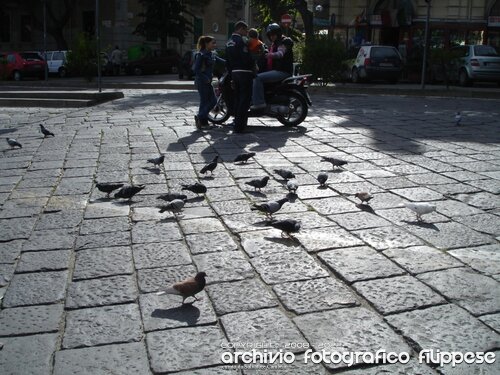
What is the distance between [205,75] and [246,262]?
20.6 feet

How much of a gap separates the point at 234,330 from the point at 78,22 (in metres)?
41.7

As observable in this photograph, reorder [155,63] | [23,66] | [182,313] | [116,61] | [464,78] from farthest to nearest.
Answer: [155,63], [116,61], [23,66], [464,78], [182,313]

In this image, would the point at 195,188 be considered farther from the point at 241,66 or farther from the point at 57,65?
the point at 57,65

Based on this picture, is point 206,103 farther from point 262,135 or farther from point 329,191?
point 329,191

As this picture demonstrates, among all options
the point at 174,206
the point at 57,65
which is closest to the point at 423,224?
the point at 174,206

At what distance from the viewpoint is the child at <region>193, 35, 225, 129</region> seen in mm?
9473

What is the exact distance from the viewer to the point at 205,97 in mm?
9680

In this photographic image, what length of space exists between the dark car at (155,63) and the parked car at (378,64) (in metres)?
15.3

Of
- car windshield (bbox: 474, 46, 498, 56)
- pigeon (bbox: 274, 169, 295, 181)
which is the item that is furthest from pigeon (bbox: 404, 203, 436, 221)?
car windshield (bbox: 474, 46, 498, 56)

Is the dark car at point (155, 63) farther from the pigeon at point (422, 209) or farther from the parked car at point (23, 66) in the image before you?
the pigeon at point (422, 209)

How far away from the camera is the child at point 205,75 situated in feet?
31.1

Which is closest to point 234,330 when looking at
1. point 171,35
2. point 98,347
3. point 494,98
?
point 98,347

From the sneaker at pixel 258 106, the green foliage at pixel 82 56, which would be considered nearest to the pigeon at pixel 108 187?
the sneaker at pixel 258 106

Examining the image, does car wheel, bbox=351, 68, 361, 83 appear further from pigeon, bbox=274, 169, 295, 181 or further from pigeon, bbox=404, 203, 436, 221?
pigeon, bbox=404, 203, 436, 221
